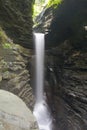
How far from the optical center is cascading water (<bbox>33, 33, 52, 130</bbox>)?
13.7 m

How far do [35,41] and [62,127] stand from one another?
543 centimetres

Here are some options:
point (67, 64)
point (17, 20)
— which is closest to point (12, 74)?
point (17, 20)

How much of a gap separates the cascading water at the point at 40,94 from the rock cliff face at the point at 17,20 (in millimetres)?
1295

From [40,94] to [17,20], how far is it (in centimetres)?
454

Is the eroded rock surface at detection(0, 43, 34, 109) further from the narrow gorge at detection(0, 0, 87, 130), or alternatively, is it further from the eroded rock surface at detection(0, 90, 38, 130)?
the eroded rock surface at detection(0, 90, 38, 130)

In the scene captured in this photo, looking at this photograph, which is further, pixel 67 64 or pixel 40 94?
pixel 40 94

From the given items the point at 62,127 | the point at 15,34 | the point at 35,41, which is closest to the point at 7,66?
the point at 15,34

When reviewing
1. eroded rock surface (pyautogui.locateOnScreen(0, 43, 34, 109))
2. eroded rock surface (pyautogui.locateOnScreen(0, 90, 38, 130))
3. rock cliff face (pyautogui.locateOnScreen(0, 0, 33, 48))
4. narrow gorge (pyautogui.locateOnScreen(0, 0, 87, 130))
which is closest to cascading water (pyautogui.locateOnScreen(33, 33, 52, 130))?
narrow gorge (pyautogui.locateOnScreen(0, 0, 87, 130))

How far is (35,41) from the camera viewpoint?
15.3m

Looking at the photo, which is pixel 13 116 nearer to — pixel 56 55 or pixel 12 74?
pixel 12 74

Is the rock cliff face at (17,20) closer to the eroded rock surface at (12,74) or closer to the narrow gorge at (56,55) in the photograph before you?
the narrow gorge at (56,55)

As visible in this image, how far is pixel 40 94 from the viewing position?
580 inches

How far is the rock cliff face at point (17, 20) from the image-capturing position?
12.3 meters

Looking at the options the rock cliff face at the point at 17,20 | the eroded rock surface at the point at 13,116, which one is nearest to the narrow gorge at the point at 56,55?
the rock cliff face at the point at 17,20
